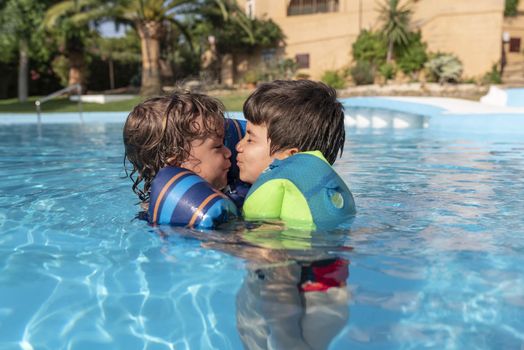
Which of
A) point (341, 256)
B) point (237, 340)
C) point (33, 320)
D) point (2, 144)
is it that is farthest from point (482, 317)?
point (2, 144)

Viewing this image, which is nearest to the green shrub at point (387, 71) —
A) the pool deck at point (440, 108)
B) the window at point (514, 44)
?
the window at point (514, 44)

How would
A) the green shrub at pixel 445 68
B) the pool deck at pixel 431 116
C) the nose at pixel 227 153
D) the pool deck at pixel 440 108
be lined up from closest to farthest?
the nose at pixel 227 153, the pool deck at pixel 431 116, the pool deck at pixel 440 108, the green shrub at pixel 445 68

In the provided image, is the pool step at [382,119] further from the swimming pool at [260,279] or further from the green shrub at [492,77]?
the green shrub at [492,77]

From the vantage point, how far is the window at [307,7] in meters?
29.0

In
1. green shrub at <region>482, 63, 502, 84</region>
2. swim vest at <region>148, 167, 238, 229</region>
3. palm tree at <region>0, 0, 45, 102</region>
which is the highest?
palm tree at <region>0, 0, 45, 102</region>

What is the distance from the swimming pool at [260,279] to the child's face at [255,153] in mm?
362

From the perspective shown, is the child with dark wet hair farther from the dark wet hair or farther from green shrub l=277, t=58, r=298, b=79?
green shrub l=277, t=58, r=298, b=79

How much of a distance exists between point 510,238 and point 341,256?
0.97 metres

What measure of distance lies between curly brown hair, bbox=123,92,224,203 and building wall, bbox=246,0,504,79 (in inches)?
A: 992

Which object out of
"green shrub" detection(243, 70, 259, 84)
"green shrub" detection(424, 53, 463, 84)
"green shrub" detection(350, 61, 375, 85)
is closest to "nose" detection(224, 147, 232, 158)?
"green shrub" detection(424, 53, 463, 84)

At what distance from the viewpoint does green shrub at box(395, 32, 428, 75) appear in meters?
25.2

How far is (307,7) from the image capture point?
29141mm

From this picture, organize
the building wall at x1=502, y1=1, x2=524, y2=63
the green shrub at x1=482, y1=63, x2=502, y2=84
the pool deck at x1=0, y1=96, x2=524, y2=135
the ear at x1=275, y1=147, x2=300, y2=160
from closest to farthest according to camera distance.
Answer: the ear at x1=275, y1=147, x2=300, y2=160
the pool deck at x1=0, y1=96, x2=524, y2=135
the green shrub at x1=482, y1=63, x2=502, y2=84
the building wall at x1=502, y1=1, x2=524, y2=63

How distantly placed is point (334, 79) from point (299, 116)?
77.1ft
